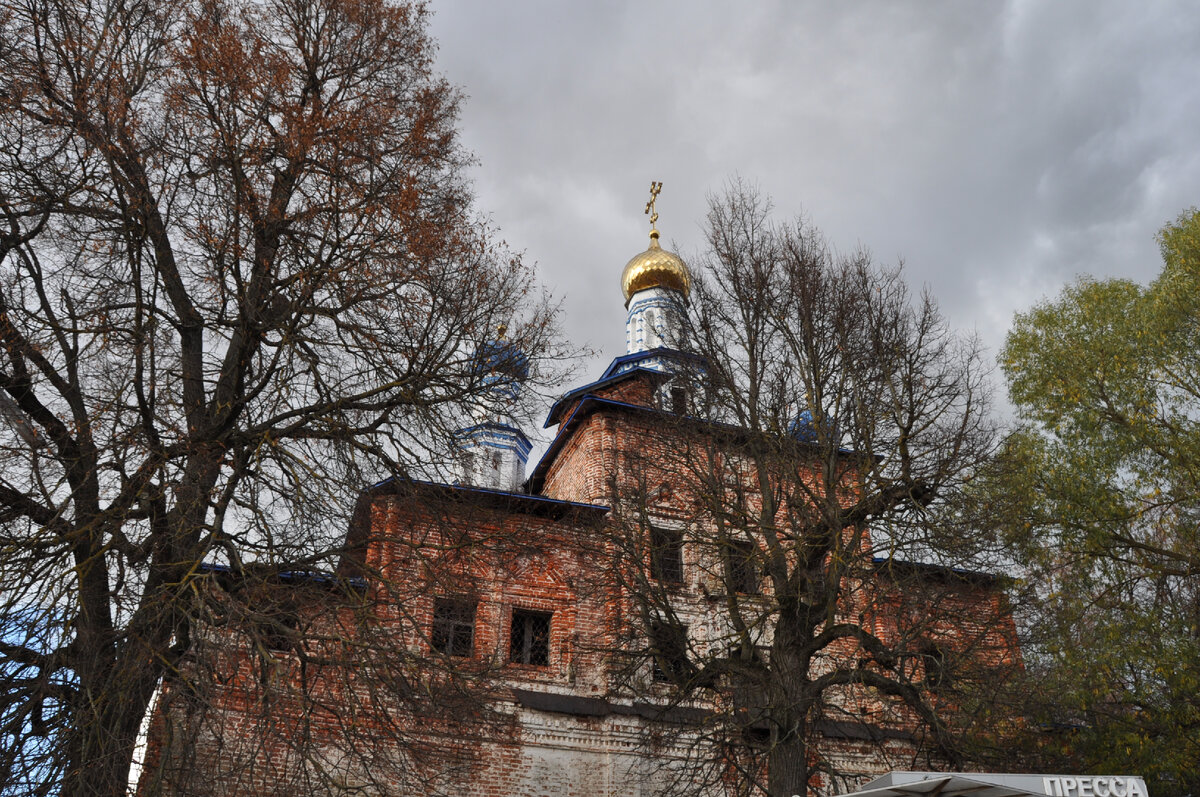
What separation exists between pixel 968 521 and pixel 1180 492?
2892mm

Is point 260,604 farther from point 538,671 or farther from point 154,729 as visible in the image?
point 538,671

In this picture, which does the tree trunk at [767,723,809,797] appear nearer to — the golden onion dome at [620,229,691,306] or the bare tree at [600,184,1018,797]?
the bare tree at [600,184,1018,797]

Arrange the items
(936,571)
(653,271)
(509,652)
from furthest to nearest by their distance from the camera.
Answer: (653,271)
(509,652)
(936,571)

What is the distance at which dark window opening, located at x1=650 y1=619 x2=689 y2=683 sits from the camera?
1216 centimetres

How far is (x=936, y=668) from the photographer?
39.1 ft

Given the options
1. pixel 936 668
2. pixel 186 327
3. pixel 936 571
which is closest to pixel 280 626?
pixel 186 327

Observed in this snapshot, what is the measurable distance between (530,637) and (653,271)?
40.0 feet

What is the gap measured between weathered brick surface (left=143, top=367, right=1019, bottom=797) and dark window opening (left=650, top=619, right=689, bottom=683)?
566 mm

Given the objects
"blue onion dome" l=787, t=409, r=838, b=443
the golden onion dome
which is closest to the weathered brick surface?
"blue onion dome" l=787, t=409, r=838, b=443

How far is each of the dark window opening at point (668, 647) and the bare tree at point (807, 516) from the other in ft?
0.10

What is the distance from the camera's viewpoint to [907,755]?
664 inches

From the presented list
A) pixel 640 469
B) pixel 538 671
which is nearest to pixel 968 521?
pixel 640 469

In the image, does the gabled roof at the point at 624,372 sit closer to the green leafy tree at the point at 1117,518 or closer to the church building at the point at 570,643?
the church building at the point at 570,643

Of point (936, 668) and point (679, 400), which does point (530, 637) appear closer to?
point (679, 400)
